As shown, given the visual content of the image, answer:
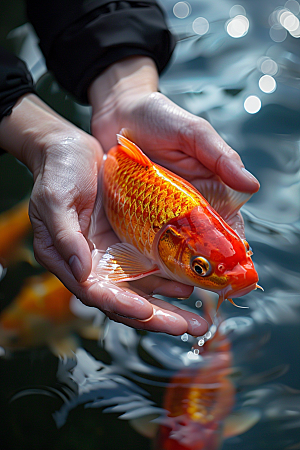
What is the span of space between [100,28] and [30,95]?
2.28 ft

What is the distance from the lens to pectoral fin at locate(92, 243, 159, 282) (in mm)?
2146

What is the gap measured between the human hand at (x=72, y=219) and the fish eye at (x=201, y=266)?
0.87ft

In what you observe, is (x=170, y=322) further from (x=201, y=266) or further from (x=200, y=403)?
(x=200, y=403)

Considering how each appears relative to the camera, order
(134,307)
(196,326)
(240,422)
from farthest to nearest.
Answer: (240,422) → (196,326) → (134,307)

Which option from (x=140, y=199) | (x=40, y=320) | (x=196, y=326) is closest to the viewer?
(x=196, y=326)

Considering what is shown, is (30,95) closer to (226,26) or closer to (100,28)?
(100,28)

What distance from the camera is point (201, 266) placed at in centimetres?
191

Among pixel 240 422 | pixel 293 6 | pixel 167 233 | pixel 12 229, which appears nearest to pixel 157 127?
pixel 167 233

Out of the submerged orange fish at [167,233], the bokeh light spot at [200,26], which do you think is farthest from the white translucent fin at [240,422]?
the bokeh light spot at [200,26]

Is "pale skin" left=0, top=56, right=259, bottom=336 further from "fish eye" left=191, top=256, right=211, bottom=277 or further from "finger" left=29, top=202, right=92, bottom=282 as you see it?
"fish eye" left=191, top=256, right=211, bottom=277

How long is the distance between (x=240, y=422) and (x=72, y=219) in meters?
1.59

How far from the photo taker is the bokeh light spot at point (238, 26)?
4.16 meters

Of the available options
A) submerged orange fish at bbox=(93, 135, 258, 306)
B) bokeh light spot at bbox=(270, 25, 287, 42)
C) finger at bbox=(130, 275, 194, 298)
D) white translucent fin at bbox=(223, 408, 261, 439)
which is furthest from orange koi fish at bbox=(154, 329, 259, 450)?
bokeh light spot at bbox=(270, 25, 287, 42)

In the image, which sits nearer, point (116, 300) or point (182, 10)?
point (116, 300)
